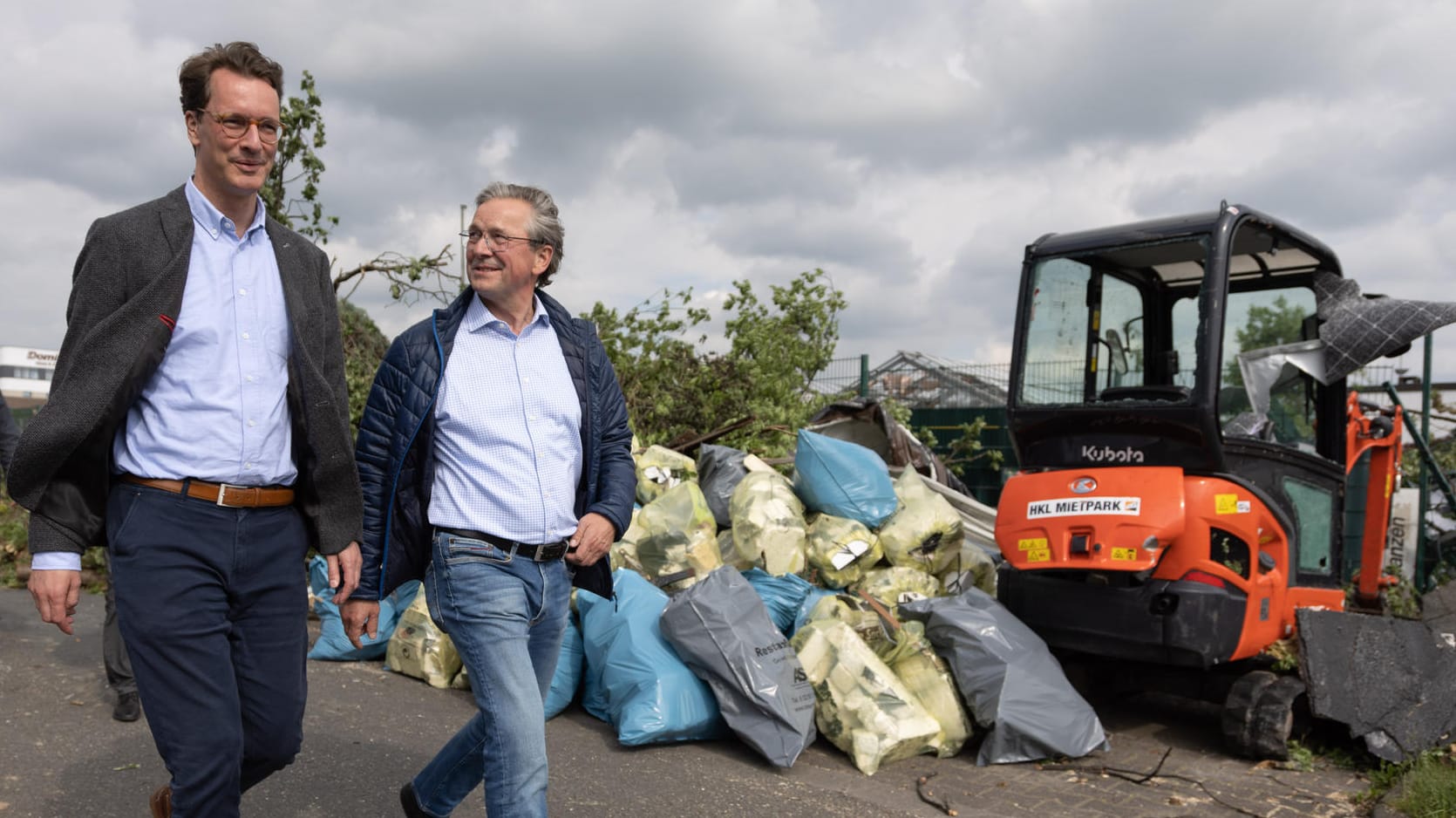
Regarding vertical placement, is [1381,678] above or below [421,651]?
above

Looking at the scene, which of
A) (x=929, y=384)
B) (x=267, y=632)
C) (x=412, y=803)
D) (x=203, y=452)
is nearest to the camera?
(x=203, y=452)

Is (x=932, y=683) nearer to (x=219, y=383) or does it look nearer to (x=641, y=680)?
(x=641, y=680)

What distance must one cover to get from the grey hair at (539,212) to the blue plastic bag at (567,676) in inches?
96.1

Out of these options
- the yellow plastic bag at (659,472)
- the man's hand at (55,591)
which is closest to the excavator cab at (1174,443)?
the yellow plastic bag at (659,472)

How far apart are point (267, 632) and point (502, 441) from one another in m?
0.68

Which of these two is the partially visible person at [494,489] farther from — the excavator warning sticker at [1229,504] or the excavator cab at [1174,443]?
the excavator warning sticker at [1229,504]

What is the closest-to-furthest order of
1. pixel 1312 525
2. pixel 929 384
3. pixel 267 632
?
pixel 267 632
pixel 1312 525
pixel 929 384

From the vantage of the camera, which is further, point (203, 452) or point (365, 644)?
point (365, 644)

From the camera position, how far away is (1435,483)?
25.7ft

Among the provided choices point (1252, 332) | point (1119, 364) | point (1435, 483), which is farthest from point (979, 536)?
point (1435, 483)

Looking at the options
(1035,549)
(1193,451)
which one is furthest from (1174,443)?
(1035,549)

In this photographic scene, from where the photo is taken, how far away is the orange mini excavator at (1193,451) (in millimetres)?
4695

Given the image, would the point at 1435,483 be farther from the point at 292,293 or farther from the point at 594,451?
the point at 292,293

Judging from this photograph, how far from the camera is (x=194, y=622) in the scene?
2.31m
